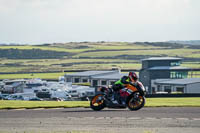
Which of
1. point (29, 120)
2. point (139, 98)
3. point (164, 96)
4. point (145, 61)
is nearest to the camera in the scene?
point (29, 120)

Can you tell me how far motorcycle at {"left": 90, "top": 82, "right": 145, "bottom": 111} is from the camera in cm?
2622

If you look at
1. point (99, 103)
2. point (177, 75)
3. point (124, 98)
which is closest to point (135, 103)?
point (124, 98)

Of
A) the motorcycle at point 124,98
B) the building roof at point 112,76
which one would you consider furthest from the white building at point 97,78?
the motorcycle at point 124,98

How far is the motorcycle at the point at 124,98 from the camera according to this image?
26219 millimetres

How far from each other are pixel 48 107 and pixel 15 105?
6.88ft

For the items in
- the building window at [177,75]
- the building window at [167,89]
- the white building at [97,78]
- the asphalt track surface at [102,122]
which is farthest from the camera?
the white building at [97,78]

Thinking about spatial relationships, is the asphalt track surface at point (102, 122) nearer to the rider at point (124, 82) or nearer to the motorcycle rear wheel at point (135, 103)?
the motorcycle rear wheel at point (135, 103)

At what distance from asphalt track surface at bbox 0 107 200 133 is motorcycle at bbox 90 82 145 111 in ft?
1.96

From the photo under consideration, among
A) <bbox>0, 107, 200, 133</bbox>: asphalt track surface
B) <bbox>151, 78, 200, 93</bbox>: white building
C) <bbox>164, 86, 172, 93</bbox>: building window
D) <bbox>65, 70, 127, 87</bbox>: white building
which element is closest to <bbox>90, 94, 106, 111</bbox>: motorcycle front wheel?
<bbox>0, 107, 200, 133</bbox>: asphalt track surface

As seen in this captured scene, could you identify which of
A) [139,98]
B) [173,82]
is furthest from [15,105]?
[173,82]

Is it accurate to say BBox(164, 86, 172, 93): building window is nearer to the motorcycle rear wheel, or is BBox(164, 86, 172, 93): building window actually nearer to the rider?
the rider

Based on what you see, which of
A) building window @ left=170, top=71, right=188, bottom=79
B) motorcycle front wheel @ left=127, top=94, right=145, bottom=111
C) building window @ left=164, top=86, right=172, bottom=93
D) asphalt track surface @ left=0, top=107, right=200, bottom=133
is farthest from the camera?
building window @ left=170, top=71, right=188, bottom=79

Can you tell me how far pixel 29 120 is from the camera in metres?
22.5

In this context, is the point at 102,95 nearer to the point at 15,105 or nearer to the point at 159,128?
the point at 15,105
